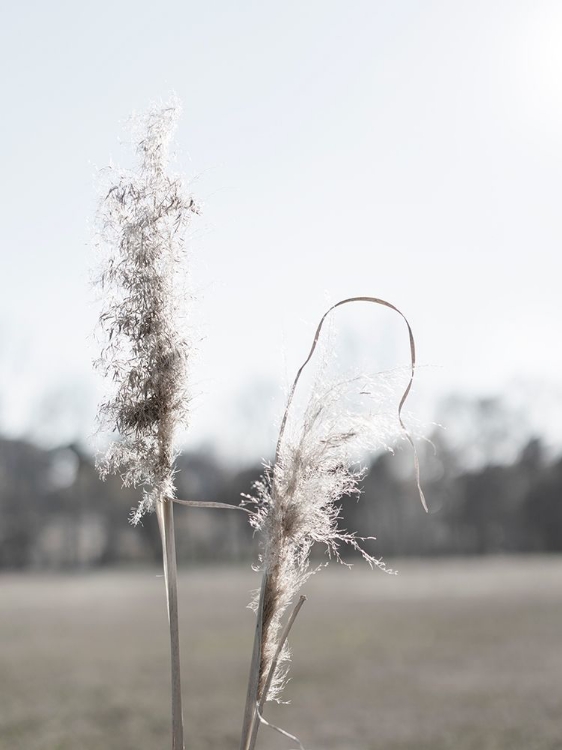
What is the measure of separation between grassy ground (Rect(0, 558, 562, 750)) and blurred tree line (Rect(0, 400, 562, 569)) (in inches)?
273

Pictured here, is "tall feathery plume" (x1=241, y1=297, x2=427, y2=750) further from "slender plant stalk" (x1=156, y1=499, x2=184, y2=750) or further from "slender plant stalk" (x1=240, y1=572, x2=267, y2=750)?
"slender plant stalk" (x1=156, y1=499, x2=184, y2=750)

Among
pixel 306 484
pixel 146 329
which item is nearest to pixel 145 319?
pixel 146 329

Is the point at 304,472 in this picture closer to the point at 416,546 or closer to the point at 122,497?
the point at 122,497

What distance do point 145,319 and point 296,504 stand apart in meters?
0.39

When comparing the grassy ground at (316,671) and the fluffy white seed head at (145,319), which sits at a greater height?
the fluffy white seed head at (145,319)

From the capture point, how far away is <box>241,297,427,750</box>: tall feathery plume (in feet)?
4.39

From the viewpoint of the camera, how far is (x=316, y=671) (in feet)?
50.2

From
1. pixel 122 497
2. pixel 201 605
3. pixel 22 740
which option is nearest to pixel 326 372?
pixel 22 740

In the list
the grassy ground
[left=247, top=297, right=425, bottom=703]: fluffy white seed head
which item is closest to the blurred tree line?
the grassy ground

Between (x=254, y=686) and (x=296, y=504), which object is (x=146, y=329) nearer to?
(x=296, y=504)

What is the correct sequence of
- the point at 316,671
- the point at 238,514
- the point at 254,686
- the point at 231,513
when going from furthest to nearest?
the point at 231,513, the point at 238,514, the point at 316,671, the point at 254,686

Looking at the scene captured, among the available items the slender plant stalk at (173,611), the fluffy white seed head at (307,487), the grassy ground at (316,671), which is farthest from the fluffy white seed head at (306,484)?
the grassy ground at (316,671)

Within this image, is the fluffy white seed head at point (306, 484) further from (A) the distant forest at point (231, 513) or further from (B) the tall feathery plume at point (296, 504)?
(A) the distant forest at point (231, 513)

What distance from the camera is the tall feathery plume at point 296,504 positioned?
1.34 metres
